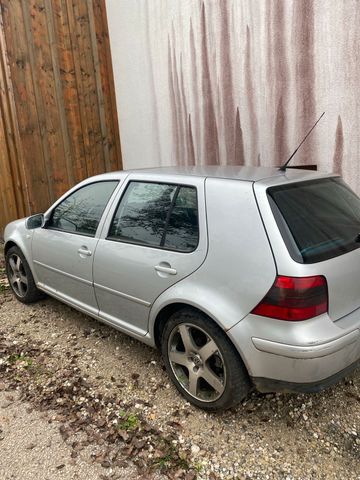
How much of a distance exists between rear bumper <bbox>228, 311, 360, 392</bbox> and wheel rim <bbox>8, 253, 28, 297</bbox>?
2.87 meters

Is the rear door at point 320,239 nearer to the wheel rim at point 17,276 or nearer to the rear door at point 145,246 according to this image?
the rear door at point 145,246

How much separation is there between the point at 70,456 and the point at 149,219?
1559mm

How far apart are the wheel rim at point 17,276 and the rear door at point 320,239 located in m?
3.05

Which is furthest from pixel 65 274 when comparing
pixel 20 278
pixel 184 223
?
pixel 184 223

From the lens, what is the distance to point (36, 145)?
6.65m

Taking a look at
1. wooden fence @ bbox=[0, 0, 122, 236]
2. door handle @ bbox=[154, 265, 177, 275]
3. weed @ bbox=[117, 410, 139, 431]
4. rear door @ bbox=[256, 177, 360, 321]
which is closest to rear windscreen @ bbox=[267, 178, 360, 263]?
rear door @ bbox=[256, 177, 360, 321]

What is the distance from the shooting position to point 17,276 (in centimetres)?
460

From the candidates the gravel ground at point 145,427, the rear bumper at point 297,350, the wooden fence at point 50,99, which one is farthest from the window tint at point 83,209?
the wooden fence at point 50,99

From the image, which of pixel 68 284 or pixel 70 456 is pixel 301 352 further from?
pixel 68 284

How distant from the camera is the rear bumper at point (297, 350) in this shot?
2205mm

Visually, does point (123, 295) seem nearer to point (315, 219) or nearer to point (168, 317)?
point (168, 317)

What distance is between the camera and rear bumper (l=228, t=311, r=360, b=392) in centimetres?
221

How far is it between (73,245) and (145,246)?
0.89 metres

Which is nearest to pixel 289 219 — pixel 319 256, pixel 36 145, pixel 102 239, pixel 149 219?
pixel 319 256
